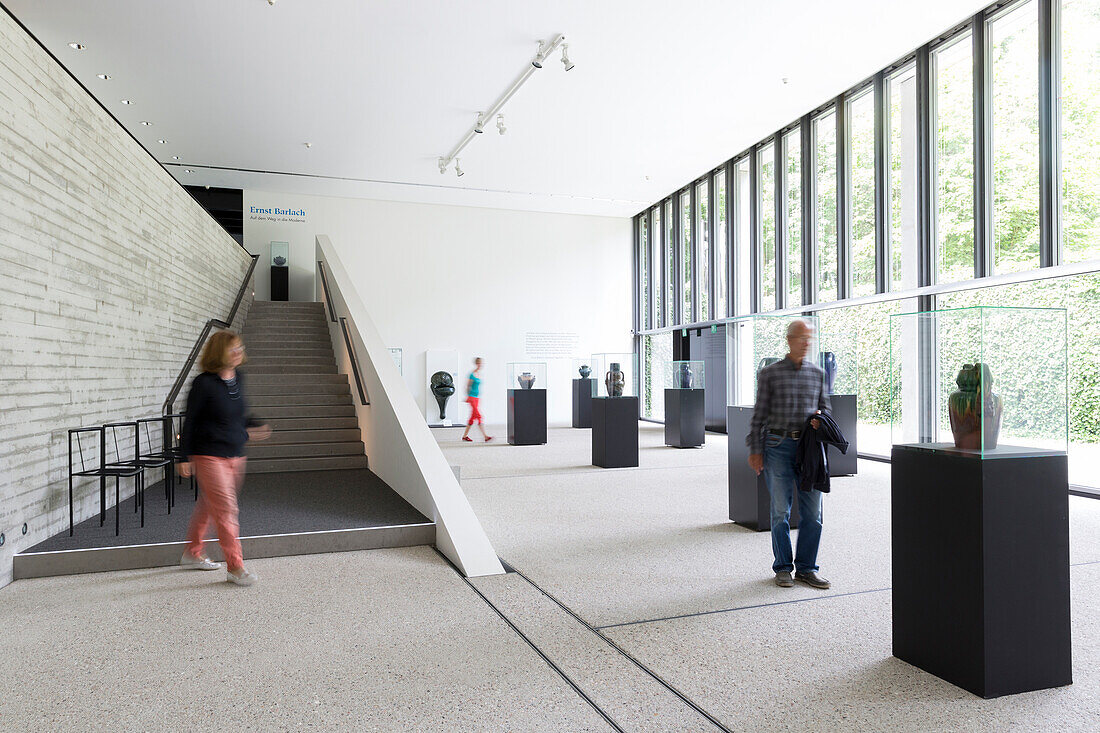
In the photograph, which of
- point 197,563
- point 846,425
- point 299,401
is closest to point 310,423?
point 299,401

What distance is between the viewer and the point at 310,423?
8250mm

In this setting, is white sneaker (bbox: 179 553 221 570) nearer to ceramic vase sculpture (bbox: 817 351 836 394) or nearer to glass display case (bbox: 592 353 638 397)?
ceramic vase sculpture (bbox: 817 351 836 394)

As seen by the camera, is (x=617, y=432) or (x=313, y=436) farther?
(x=617, y=432)

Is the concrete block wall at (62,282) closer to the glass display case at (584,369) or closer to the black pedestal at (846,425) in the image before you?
the black pedestal at (846,425)

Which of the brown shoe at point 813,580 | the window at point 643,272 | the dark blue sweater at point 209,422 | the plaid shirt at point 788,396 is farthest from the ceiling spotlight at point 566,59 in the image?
the window at point 643,272

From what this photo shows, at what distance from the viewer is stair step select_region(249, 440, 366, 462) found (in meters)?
7.68

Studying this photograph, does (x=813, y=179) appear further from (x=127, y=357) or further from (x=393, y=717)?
(x=393, y=717)

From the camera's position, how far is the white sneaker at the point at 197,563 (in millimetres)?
4555

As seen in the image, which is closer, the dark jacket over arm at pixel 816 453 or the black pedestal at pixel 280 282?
the dark jacket over arm at pixel 816 453

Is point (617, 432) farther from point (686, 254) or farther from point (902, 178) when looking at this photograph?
point (686, 254)

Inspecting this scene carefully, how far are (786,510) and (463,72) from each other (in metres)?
7.68

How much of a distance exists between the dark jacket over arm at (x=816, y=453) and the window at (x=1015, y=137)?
530 cm

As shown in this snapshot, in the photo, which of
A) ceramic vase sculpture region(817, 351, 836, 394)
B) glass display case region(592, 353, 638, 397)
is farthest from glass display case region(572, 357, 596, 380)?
ceramic vase sculpture region(817, 351, 836, 394)

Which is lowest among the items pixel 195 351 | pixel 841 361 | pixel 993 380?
pixel 993 380
